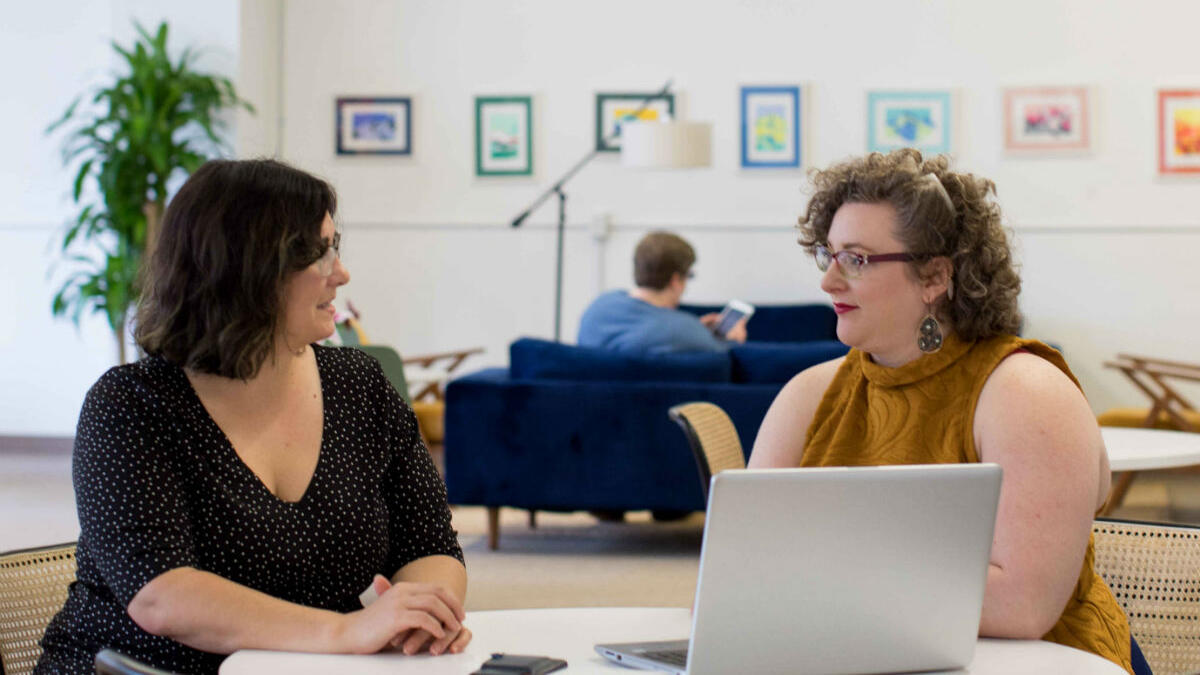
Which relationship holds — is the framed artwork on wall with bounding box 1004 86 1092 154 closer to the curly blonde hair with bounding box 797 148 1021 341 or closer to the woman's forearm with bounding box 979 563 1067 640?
the curly blonde hair with bounding box 797 148 1021 341

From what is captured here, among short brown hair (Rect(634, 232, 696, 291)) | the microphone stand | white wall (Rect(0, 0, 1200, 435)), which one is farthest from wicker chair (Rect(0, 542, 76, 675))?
white wall (Rect(0, 0, 1200, 435))

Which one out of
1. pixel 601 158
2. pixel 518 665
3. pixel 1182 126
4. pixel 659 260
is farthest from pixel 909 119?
pixel 518 665

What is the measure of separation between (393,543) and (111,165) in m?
6.05

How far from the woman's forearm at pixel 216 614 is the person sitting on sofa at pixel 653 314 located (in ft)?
13.2

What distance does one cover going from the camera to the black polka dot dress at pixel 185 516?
1.68m

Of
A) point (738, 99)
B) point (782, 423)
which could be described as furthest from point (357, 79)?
point (782, 423)

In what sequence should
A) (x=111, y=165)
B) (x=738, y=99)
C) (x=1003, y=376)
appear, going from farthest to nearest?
(x=738, y=99), (x=111, y=165), (x=1003, y=376)

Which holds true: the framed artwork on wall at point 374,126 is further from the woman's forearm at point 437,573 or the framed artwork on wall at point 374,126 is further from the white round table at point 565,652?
the white round table at point 565,652

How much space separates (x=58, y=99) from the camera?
8.20m

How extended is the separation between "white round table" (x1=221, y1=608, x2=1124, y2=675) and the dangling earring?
0.46m

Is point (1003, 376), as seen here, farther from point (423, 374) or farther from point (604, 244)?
point (604, 244)

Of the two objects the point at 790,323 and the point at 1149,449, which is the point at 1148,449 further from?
the point at 790,323

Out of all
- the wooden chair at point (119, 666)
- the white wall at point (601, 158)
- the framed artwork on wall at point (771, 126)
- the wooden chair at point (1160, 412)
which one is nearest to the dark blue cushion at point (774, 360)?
the wooden chair at point (1160, 412)

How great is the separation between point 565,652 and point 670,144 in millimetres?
5669
